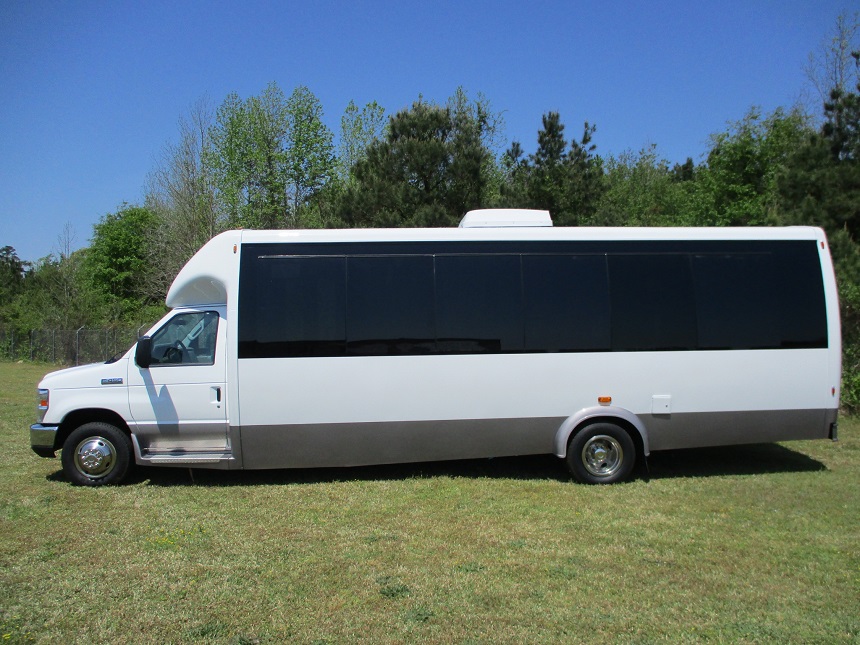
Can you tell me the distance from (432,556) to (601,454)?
3267mm

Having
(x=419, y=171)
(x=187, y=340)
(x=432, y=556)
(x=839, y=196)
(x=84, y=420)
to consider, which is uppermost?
(x=419, y=171)

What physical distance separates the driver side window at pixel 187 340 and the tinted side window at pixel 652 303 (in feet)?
16.0

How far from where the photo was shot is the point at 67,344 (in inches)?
1244

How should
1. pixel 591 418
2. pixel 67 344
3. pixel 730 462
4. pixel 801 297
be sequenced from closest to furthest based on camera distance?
pixel 591 418 < pixel 801 297 < pixel 730 462 < pixel 67 344

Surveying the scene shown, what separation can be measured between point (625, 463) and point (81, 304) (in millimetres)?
34912

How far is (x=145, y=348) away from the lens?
805 cm

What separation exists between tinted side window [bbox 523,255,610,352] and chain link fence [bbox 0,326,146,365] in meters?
22.1

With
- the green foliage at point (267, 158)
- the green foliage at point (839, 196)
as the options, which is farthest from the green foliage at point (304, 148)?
the green foliage at point (839, 196)

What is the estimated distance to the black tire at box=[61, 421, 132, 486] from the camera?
8148 mm

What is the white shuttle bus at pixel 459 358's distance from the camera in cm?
804

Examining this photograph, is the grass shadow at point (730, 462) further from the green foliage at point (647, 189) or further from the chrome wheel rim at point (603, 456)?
the green foliage at point (647, 189)

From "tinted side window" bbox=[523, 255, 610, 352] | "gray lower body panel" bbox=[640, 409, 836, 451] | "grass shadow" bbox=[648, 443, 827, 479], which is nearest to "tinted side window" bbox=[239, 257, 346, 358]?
"tinted side window" bbox=[523, 255, 610, 352]

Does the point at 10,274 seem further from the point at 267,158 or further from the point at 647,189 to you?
the point at 647,189

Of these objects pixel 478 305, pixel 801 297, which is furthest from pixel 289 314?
pixel 801 297
